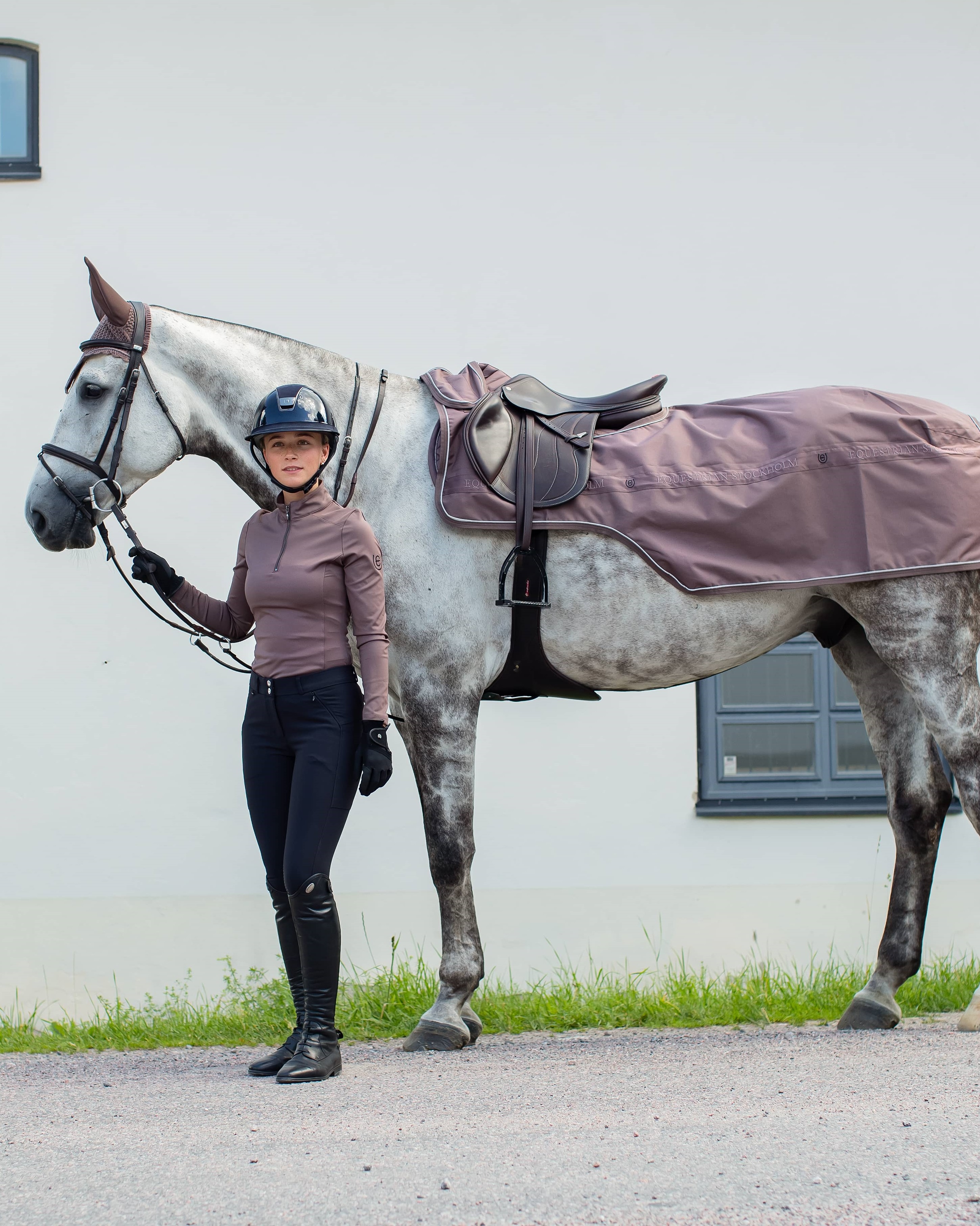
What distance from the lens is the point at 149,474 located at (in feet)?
12.7

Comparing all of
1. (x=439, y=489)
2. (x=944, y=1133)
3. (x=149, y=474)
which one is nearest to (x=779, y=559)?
(x=439, y=489)

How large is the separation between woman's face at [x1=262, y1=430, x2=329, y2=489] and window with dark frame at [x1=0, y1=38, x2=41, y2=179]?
321 centimetres

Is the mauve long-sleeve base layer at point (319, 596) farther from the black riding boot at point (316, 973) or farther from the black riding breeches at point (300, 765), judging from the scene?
the black riding boot at point (316, 973)

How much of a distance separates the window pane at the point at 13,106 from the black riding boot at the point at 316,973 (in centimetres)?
438

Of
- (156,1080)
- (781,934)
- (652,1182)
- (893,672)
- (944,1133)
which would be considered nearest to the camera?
(652,1182)

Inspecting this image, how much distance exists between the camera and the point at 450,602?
3824 mm

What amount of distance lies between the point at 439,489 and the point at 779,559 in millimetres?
1131

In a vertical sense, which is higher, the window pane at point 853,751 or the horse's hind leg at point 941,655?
the horse's hind leg at point 941,655

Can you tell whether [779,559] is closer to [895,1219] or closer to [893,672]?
[893,672]

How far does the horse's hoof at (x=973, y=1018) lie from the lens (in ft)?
12.9

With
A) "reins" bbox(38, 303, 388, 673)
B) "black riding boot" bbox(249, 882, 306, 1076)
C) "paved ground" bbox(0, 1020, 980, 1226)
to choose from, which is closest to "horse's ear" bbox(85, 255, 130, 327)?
"reins" bbox(38, 303, 388, 673)

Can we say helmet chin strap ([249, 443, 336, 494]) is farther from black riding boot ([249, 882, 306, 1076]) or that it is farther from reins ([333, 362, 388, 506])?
black riding boot ([249, 882, 306, 1076])

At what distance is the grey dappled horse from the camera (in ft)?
12.4

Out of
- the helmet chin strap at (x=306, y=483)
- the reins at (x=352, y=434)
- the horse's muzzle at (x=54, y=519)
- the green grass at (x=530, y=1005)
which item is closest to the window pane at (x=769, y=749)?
the green grass at (x=530, y=1005)
